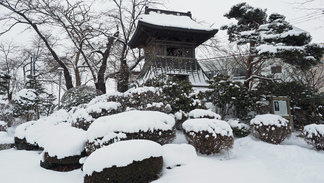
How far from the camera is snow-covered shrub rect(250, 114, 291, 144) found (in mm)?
6203

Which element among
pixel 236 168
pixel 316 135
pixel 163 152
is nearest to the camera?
pixel 236 168

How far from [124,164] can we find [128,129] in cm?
135

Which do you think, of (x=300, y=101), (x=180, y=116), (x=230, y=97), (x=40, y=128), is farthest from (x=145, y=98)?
(x=300, y=101)

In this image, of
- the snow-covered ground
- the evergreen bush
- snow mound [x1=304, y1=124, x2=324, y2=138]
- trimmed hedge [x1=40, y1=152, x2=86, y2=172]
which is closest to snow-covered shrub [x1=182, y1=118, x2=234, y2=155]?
the snow-covered ground

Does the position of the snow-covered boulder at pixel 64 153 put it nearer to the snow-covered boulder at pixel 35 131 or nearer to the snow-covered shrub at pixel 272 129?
the snow-covered boulder at pixel 35 131

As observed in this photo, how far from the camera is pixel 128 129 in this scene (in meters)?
4.69

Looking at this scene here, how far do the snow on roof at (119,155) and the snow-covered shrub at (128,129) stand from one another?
2.93ft

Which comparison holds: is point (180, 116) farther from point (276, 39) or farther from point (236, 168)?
point (276, 39)

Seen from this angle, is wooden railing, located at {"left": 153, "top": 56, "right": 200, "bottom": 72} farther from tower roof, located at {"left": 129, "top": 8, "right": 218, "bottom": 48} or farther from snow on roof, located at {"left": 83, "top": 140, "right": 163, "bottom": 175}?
snow on roof, located at {"left": 83, "top": 140, "right": 163, "bottom": 175}

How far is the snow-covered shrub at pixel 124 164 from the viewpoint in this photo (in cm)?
337

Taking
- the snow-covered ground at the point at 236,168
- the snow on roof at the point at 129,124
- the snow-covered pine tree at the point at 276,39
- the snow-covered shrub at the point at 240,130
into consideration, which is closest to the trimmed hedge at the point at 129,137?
the snow on roof at the point at 129,124

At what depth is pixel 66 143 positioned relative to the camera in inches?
214

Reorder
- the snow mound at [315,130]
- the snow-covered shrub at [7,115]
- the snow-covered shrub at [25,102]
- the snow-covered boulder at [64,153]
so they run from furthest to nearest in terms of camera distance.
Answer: the snow-covered shrub at [7,115], the snow-covered shrub at [25,102], the snow mound at [315,130], the snow-covered boulder at [64,153]

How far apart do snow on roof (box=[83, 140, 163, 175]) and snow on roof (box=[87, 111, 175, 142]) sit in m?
0.93
